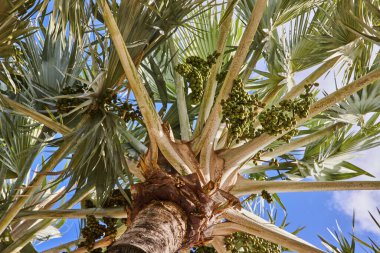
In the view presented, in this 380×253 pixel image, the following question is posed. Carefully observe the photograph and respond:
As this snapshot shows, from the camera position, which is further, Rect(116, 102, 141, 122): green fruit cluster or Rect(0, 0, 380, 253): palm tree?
Rect(116, 102, 141, 122): green fruit cluster

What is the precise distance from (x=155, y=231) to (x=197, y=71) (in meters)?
1.43

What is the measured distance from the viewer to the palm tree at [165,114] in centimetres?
296

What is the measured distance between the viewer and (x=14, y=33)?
288 centimetres

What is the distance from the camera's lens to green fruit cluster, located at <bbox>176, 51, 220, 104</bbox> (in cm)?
368

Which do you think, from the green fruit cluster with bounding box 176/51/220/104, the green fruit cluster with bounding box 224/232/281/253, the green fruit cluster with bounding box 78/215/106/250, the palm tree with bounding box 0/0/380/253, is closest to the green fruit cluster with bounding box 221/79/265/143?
the palm tree with bounding box 0/0/380/253

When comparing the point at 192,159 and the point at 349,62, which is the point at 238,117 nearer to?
the point at 192,159

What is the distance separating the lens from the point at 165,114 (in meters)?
4.36

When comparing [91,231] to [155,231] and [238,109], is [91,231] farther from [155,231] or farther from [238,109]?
[238,109]

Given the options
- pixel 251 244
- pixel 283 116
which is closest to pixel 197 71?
pixel 283 116

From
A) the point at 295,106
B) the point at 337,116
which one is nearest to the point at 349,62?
the point at 337,116

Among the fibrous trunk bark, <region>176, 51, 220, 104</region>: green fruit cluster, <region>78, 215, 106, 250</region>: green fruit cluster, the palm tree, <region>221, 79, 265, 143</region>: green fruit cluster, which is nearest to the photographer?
the fibrous trunk bark

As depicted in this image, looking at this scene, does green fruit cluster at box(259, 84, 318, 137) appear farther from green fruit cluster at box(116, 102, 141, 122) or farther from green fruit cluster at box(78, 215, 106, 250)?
green fruit cluster at box(78, 215, 106, 250)

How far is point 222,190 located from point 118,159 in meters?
0.71

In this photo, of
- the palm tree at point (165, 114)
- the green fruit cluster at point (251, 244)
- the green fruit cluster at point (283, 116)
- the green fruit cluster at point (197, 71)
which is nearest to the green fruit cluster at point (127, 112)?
the palm tree at point (165, 114)
